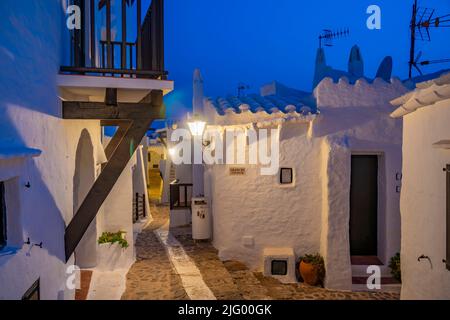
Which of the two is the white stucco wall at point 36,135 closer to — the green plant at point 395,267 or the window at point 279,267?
the window at point 279,267

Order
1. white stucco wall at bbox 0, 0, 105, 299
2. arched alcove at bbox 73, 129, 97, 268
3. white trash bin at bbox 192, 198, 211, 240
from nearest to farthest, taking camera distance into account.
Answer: white stucco wall at bbox 0, 0, 105, 299 < arched alcove at bbox 73, 129, 97, 268 < white trash bin at bbox 192, 198, 211, 240

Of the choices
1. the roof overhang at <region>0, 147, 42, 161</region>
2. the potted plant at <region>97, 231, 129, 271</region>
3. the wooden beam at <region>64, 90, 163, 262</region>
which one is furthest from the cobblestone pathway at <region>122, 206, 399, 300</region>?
the roof overhang at <region>0, 147, 42, 161</region>

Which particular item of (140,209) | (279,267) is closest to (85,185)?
(279,267)

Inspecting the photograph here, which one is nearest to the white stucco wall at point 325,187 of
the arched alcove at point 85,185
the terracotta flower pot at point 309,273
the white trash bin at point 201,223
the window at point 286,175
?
the window at point 286,175

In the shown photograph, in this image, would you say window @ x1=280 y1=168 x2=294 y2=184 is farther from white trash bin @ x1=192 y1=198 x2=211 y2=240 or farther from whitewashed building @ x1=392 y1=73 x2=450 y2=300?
whitewashed building @ x1=392 y1=73 x2=450 y2=300

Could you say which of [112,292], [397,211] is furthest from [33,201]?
[397,211]

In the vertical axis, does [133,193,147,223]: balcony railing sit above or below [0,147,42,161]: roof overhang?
below

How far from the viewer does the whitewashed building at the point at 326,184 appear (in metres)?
8.11

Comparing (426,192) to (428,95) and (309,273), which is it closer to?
(428,95)

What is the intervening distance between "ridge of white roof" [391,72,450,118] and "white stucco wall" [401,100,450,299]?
97 millimetres

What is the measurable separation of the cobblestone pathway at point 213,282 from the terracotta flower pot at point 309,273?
0.52 feet

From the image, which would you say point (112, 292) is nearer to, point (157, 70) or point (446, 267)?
point (157, 70)

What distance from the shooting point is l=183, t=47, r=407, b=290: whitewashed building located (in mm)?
8109
